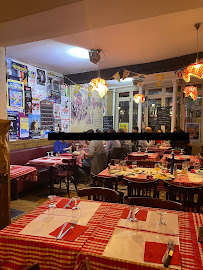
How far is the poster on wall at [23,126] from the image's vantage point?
19.6ft

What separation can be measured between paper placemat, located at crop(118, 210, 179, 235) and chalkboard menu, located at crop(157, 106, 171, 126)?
803 centimetres

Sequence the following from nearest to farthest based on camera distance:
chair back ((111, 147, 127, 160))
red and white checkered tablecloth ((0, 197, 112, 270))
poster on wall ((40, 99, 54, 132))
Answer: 1. red and white checkered tablecloth ((0, 197, 112, 270))
2. chair back ((111, 147, 127, 160))
3. poster on wall ((40, 99, 54, 132))

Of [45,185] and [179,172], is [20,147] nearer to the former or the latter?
[45,185]

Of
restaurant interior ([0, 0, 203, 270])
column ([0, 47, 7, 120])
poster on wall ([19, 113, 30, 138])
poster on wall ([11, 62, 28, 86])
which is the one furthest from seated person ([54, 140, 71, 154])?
column ([0, 47, 7, 120])

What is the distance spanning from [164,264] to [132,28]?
414cm

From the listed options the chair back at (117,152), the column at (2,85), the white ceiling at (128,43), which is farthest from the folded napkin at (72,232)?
the chair back at (117,152)

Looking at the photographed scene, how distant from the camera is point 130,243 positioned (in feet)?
4.86

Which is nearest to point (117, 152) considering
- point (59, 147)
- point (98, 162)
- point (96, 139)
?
point (98, 162)

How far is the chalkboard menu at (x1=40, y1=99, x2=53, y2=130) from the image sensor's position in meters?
6.89

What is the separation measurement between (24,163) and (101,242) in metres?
4.63

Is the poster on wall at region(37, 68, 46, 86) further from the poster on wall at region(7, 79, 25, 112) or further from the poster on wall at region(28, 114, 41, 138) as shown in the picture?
the poster on wall at region(28, 114, 41, 138)

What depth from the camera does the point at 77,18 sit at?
2174 millimetres

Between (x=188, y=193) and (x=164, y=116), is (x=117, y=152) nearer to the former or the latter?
(x=188, y=193)

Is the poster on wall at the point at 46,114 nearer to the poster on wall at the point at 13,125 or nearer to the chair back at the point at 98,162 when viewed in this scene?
the poster on wall at the point at 13,125
